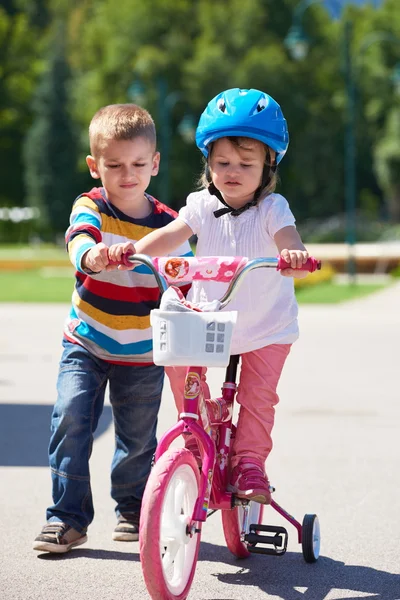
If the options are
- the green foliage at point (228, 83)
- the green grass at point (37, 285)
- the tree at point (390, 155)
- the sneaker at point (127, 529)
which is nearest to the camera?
the sneaker at point (127, 529)

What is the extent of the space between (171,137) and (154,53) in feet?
14.0

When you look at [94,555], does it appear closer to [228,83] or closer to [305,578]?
[305,578]

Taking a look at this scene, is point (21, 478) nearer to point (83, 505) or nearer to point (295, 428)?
point (83, 505)

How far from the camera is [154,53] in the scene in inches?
2389

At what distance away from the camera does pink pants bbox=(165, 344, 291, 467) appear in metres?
4.45

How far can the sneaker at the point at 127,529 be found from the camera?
4996 mm

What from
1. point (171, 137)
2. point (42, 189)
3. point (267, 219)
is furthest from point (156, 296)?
point (42, 189)

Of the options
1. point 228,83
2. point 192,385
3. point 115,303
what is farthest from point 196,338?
point 228,83

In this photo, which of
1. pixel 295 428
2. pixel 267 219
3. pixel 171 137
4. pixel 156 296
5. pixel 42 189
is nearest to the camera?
pixel 267 219

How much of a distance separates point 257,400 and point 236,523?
481mm

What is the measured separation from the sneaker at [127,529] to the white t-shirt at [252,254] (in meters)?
1.06

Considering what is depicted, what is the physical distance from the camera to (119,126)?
15.2 feet

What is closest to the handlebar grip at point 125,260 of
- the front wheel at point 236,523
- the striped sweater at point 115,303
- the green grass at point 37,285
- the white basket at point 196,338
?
the white basket at point 196,338

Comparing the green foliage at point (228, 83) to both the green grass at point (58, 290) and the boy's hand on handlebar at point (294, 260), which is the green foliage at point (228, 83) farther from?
the boy's hand on handlebar at point (294, 260)
